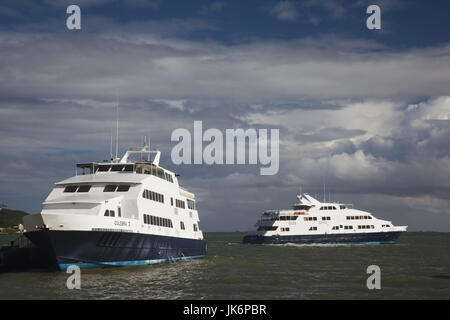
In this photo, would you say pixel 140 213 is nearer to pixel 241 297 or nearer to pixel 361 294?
pixel 241 297

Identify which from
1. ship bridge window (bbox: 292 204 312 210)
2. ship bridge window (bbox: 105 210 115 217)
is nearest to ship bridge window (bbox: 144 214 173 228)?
ship bridge window (bbox: 105 210 115 217)

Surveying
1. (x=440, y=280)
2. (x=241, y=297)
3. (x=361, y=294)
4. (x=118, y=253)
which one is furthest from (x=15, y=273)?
(x=440, y=280)

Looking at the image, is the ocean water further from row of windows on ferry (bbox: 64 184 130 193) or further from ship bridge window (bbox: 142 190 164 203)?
row of windows on ferry (bbox: 64 184 130 193)

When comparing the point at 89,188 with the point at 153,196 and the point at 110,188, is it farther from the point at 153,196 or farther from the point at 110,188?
the point at 153,196

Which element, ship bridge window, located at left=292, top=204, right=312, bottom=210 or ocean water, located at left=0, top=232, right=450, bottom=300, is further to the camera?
ship bridge window, located at left=292, top=204, right=312, bottom=210

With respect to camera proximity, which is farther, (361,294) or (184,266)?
(184,266)

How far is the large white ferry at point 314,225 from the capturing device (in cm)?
8425

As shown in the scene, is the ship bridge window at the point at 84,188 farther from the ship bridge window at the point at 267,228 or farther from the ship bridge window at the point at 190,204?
the ship bridge window at the point at 267,228

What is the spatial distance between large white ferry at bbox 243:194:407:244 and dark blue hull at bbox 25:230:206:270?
160ft

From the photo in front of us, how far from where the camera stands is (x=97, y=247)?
1225 inches

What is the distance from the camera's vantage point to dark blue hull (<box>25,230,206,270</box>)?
29797 millimetres

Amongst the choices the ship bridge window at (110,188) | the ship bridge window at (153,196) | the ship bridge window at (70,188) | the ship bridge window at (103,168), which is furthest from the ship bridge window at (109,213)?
the ship bridge window at (103,168)

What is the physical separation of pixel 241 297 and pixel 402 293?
29.2 feet

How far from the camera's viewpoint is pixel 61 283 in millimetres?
27734
